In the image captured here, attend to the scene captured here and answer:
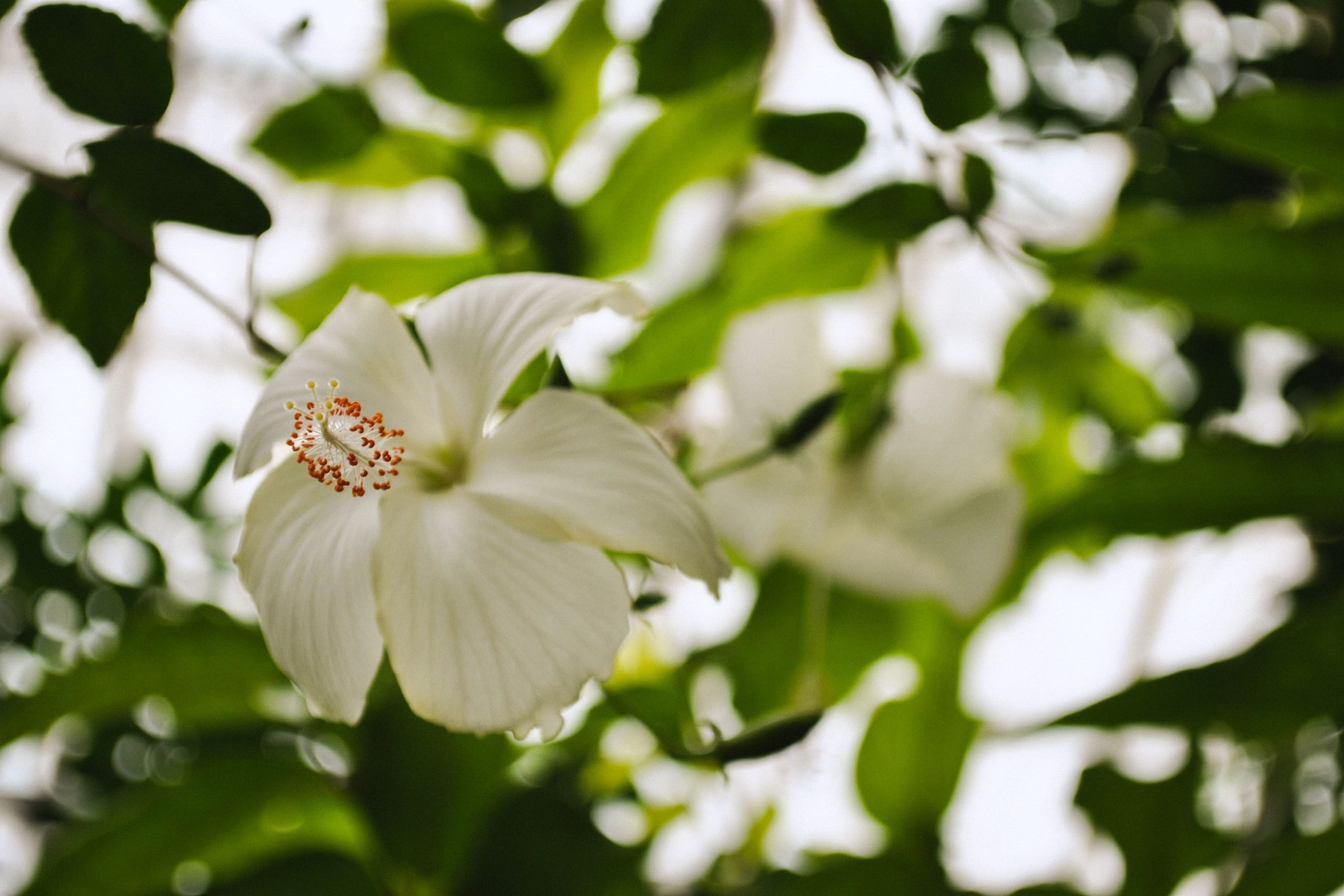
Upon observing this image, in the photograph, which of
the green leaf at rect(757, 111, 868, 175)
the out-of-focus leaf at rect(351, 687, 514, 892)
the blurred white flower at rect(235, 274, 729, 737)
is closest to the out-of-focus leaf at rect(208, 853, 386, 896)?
the out-of-focus leaf at rect(351, 687, 514, 892)

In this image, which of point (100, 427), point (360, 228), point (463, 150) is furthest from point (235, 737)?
point (360, 228)

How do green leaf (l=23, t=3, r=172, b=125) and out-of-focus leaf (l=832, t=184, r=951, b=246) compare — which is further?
out-of-focus leaf (l=832, t=184, r=951, b=246)

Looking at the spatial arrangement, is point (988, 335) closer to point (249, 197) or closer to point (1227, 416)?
point (1227, 416)

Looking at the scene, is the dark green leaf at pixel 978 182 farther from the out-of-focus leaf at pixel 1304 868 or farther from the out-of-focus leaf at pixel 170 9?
the out-of-focus leaf at pixel 1304 868

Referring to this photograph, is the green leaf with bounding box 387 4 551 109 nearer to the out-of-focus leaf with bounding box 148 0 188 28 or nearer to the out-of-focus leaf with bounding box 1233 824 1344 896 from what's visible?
the out-of-focus leaf with bounding box 148 0 188 28

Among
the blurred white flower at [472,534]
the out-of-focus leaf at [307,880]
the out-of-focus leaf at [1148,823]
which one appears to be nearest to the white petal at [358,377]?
the blurred white flower at [472,534]

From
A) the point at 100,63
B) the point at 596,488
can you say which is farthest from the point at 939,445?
the point at 100,63

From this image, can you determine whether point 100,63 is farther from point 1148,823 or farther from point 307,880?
point 1148,823
